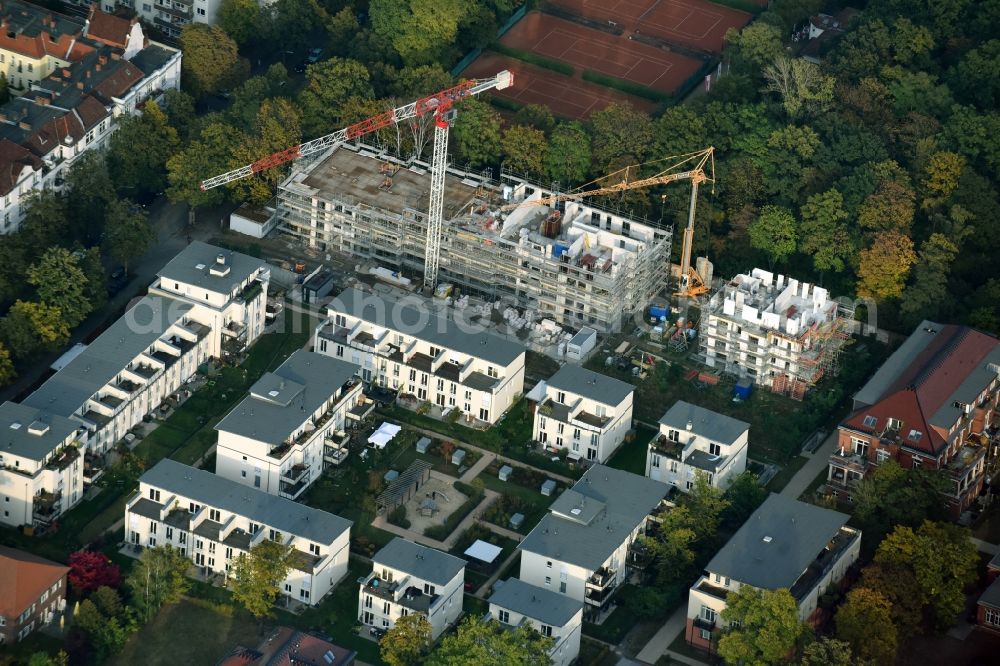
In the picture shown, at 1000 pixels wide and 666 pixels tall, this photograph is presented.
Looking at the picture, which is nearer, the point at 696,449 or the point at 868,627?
the point at 868,627

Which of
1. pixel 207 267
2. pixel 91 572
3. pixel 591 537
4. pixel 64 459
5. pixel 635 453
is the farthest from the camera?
pixel 207 267

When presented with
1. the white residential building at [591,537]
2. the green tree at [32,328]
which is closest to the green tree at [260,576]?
the white residential building at [591,537]

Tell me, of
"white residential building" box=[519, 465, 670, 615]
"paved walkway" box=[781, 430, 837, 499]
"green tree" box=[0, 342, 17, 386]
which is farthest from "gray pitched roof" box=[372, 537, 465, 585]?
"green tree" box=[0, 342, 17, 386]

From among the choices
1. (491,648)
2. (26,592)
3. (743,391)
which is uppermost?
(743,391)

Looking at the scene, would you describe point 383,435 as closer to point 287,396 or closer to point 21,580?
point 287,396

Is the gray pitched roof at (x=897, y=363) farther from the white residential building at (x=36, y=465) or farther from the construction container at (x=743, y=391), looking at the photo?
the white residential building at (x=36, y=465)

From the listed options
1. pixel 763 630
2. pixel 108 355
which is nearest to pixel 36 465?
pixel 108 355

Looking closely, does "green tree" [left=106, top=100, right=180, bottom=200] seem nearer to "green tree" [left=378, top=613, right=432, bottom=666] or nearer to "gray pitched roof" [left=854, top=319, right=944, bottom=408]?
"green tree" [left=378, top=613, right=432, bottom=666]
